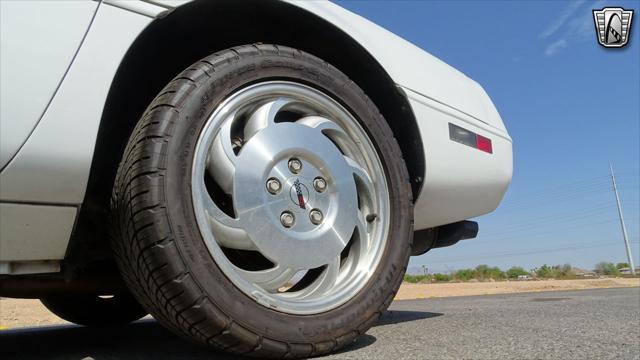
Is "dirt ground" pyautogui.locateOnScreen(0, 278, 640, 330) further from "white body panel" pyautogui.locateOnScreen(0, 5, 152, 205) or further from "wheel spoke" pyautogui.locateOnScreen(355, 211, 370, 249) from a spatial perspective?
"wheel spoke" pyautogui.locateOnScreen(355, 211, 370, 249)

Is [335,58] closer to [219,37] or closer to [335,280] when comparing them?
[219,37]

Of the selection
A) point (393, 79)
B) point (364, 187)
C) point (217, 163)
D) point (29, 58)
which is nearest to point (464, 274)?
point (393, 79)

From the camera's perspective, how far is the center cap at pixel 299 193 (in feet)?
5.14

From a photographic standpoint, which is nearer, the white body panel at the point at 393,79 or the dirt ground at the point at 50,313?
the white body panel at the point at 393,79

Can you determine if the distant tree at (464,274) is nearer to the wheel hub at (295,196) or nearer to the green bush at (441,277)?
the green bush at (441,277)

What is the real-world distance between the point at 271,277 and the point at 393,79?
3.29 ft

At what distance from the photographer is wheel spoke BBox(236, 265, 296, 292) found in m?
1.46

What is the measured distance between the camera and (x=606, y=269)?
3266cm

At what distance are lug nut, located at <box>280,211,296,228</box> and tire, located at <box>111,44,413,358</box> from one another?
1.2 inches

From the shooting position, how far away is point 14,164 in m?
1.24
